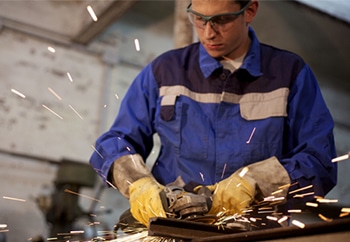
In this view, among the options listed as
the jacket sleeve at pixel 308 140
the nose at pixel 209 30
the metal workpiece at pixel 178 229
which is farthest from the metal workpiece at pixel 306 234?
the nose at pixel 209 30

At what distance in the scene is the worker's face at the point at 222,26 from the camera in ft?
6.90

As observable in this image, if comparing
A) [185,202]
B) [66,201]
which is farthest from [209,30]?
[66,201]

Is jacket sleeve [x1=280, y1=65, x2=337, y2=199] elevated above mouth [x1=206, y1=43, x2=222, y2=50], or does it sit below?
below

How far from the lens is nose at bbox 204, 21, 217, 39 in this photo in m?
2.10

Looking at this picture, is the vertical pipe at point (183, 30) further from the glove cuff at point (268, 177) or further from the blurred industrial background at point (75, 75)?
the glove cuff at point (268, 177)

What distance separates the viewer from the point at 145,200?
1.85 meters

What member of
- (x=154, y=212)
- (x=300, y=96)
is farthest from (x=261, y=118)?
(x=154, y=212)

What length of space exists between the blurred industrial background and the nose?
2.64 metres

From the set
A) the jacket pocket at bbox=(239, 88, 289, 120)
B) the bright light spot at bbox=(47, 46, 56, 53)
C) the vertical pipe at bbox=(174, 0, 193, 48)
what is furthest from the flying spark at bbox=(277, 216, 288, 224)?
the bright light spot at bbox=(47, 46, 56, 53)

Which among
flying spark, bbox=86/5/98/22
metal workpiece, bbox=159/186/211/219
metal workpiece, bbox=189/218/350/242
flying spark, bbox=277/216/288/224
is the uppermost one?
flying spark, bbox=86/5/98/22

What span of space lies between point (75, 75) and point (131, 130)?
3286 mm

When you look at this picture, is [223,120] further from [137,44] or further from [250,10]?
[137,44]

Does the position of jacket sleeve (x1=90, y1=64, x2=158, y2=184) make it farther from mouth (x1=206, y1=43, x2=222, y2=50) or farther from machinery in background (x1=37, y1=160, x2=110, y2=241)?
machinery in background (x1=37, y1=160, x2=110, y2=241)

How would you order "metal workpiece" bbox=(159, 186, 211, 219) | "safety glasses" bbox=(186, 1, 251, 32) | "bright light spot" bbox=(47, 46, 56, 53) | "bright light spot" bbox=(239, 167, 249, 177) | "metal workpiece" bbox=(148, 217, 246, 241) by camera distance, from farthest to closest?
"bright light spot" bbox=(47, 46, 56, 53), "safety glasses" bbox=(186, 1, 251, 32), "bright light spot" bbox=(239, 167, 249, 177), "metal workpiece" bbox=(159, 186, 211, 219), "metal workpiece" bbox=(148, 217, 246, 241)
